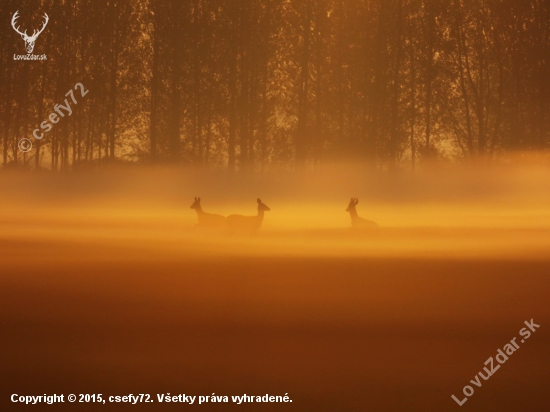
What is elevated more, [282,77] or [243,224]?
[282,77]

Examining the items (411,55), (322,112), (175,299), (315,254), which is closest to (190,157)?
(322,112)

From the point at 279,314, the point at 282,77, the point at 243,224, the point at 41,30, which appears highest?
the point at 41,30

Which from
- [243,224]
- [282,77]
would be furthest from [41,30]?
[243,224]

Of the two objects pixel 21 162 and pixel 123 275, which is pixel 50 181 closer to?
pixel 21 162

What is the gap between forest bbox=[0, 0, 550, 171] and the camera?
33.4 m

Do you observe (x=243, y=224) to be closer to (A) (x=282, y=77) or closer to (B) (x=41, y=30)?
(A) (x=282, y=77)

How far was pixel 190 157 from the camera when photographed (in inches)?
1436

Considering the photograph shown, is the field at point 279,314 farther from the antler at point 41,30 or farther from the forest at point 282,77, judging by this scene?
the antler at point 41,30

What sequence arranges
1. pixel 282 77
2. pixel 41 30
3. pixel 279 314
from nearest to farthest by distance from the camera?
1. pixel 279 314
2. pixel 41 30
3. pixel 282 77

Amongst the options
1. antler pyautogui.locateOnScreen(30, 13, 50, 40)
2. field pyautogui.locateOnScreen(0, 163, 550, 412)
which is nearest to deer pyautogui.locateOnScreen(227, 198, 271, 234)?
field pyautogui.locateOnScreen(0, 163, 550, 412)

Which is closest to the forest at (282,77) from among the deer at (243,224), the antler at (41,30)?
the antler at (41,30)

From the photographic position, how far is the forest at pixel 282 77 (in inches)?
1315

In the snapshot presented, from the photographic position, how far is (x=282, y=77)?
113 ft

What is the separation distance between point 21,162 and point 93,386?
3106 cm
